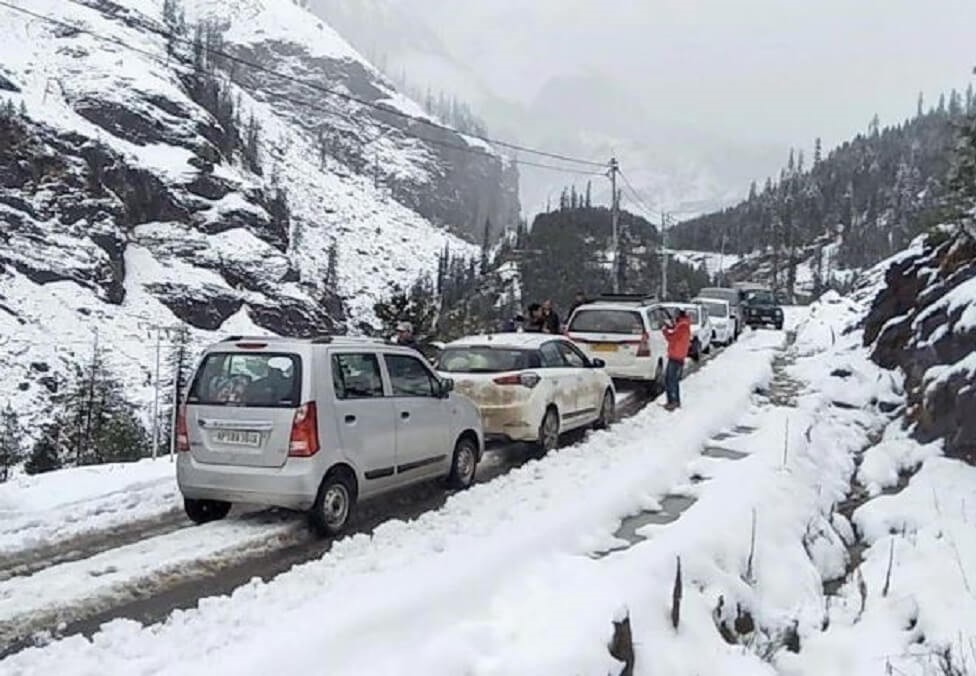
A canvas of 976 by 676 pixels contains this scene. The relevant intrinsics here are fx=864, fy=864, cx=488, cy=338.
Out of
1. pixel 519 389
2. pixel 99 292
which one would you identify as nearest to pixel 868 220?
pixel 99 292

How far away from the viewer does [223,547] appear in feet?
24.4

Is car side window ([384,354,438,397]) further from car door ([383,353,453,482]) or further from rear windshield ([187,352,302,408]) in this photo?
rear windshield ([187,352,302,408])

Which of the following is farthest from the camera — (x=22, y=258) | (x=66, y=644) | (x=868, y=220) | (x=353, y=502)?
(x=868, y=220)

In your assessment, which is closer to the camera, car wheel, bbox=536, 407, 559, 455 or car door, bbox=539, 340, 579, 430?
car wheel, bbox=536, 407, 559, 455

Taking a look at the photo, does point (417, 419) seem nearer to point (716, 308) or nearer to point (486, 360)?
point (486, 360)

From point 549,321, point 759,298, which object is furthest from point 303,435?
point 759,298

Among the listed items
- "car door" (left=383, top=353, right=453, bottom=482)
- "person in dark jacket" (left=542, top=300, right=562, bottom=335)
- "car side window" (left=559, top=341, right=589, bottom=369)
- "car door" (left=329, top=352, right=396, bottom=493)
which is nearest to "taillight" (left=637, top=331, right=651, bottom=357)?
"person in dark jacket" (left=542, top=300, right=562, bottom=335)

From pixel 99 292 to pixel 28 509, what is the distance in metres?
122

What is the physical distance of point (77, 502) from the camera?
8.99m

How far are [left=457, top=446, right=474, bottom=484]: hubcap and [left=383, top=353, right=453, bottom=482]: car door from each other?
298mm

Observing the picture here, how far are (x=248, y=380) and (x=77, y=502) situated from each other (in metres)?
2.71

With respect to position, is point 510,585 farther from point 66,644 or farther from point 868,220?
point 868,220

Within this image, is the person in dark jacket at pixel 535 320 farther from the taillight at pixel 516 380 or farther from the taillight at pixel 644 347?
the taillight at pixel 516 380

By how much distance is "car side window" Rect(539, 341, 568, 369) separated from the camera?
1209cm
